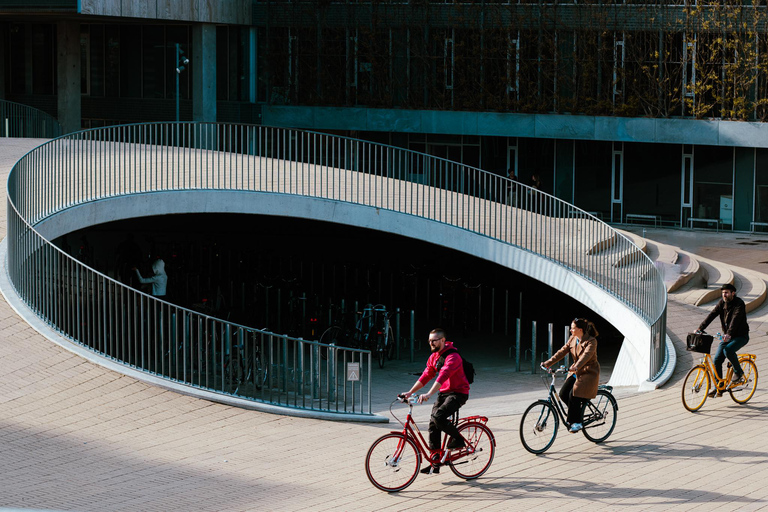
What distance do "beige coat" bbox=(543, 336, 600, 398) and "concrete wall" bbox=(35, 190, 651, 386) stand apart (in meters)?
6.86

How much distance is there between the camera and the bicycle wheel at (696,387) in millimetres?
12969

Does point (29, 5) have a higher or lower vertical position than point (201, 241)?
higher

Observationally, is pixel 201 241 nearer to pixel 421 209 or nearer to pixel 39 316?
pixel 421 209

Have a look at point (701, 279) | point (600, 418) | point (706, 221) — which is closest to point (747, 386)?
point (600, 418)

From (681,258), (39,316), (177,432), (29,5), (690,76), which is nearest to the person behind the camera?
(177,432)

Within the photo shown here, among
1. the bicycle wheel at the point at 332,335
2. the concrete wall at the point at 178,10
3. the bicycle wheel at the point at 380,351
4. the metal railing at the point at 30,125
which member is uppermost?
the concrete wall at the point at 178,10

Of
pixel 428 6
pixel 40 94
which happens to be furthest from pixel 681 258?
pixel 40 94

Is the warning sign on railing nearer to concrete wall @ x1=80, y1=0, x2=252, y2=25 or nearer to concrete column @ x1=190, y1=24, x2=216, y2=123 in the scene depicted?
concrete wall @ x1=80, y1=0, x2=252, y2=25

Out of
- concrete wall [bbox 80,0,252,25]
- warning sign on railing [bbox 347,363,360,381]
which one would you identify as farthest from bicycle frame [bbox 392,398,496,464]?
concrete wall [bbox 80,0,252,25]

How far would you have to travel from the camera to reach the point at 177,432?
38.8 feet

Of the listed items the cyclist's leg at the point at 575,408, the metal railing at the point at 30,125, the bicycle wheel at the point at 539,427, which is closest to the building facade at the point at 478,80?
the metal railing at the point at 30,125

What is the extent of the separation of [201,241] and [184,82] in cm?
1368

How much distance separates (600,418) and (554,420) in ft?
1.93

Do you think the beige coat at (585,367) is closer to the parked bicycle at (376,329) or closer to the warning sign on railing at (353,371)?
the warning sign on railing at (353,371)
